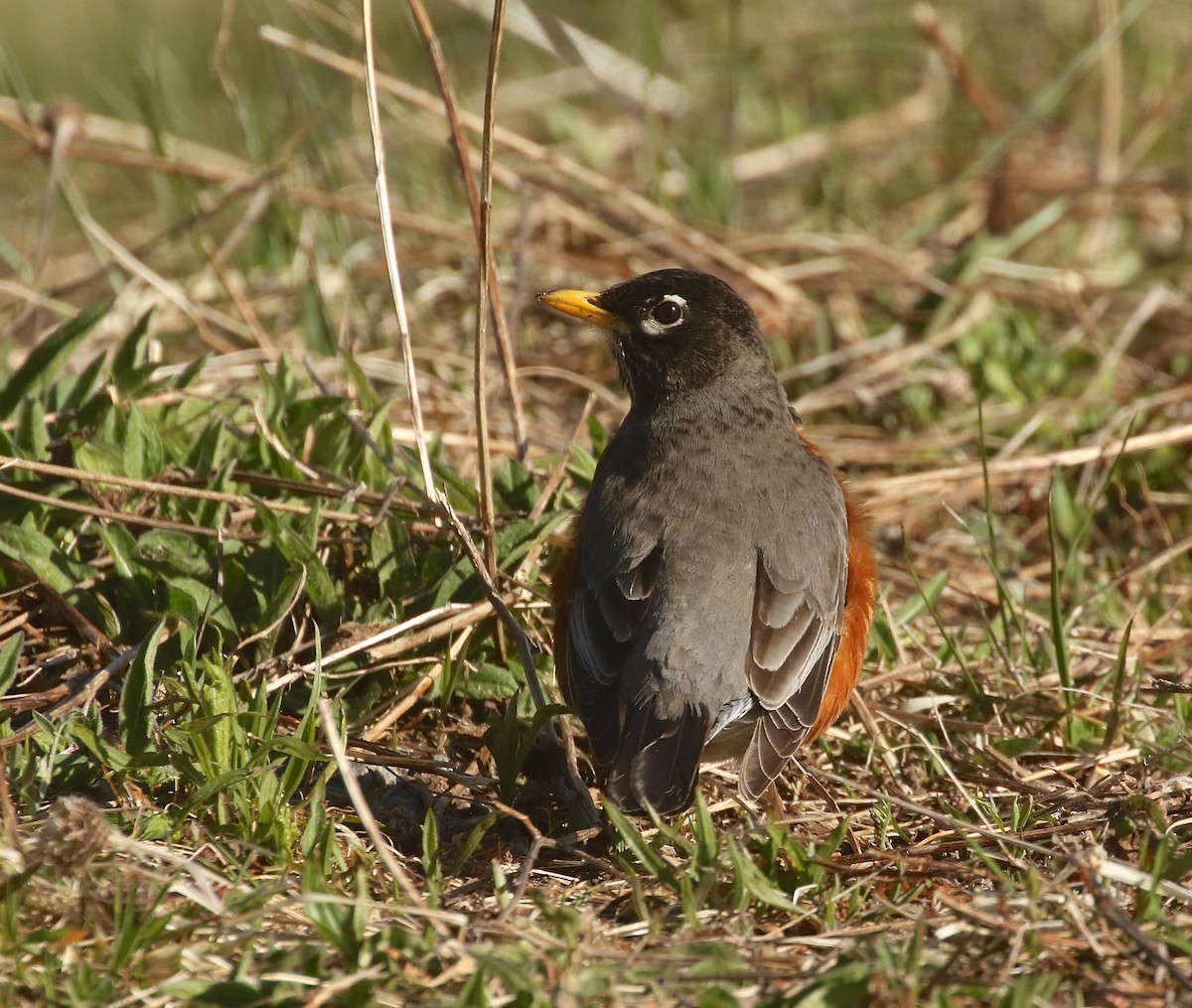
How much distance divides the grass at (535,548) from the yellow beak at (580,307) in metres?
0.47

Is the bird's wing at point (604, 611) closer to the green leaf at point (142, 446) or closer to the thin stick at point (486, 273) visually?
the thin stick at point (486, 273)

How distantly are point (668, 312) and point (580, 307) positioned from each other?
1.11 ft

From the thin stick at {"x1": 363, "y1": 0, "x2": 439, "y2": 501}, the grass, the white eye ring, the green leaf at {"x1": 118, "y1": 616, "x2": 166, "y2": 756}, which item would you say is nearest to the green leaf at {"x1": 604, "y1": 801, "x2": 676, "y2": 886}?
the grass

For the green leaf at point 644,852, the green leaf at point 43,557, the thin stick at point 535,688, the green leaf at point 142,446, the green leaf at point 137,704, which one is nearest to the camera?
the green leaf at point 644,852

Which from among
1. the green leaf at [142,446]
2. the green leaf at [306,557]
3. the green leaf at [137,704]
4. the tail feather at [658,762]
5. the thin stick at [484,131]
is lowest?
the tail feather at [658,762]

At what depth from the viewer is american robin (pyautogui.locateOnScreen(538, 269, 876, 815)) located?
4141 millimetres

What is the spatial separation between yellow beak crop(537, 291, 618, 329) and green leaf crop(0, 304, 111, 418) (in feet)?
5.49

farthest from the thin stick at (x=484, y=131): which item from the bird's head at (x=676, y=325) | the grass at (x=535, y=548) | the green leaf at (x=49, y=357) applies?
the green leaf at (x=49, y=357)

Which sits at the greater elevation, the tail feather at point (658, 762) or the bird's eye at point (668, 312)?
the bird's eye at point (668, 312)

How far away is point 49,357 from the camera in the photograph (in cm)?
537

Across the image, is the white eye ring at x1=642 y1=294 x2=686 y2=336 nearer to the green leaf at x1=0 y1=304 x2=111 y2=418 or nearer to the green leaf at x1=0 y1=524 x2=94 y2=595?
the green leaf at x1=0 y1=304 x2=111 y2=418

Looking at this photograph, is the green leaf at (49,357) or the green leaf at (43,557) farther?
the green leaf at (49,357)

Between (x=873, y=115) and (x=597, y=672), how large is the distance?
274 inches

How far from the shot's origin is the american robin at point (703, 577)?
13.6 feet
